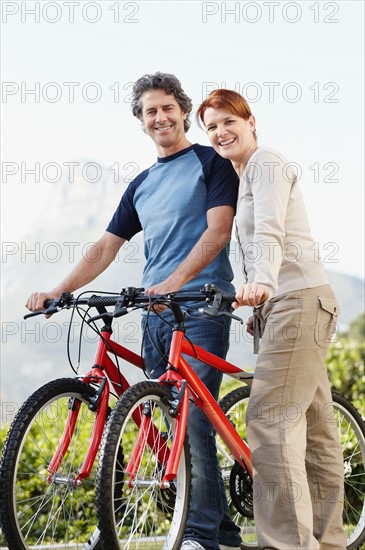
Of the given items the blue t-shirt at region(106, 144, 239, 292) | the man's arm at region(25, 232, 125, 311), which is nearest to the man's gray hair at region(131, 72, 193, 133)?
the blue t-shirt at region(106, 144, 239, 292)

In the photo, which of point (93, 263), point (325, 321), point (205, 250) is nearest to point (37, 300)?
point (93, 263)

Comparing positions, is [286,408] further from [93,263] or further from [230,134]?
[93,263]

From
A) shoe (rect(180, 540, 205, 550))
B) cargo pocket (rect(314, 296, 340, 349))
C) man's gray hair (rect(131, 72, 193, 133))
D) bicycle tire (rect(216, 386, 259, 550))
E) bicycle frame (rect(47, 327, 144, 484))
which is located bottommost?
shoe (rect(180, 540, 205, 550))

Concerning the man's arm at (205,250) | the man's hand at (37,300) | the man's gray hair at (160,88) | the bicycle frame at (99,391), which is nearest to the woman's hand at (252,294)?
the man's arm at (205,250)

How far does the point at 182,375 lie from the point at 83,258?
990mm

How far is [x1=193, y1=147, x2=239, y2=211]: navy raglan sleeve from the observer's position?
393cm

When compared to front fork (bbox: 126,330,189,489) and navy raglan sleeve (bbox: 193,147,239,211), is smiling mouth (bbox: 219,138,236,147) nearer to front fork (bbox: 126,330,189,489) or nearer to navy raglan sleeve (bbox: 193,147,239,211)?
navy raglan sleeve (bbox: 193,147,239,211)

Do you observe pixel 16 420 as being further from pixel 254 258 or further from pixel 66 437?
pixel 254 258

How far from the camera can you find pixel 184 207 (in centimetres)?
404

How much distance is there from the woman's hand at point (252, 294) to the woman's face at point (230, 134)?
67 cm

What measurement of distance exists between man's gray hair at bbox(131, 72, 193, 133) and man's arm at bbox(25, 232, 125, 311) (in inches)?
25.1

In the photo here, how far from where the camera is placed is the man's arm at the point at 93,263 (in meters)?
4.28

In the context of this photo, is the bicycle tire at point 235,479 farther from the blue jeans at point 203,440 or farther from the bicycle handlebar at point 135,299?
the bicycle handlebar at point 135,299

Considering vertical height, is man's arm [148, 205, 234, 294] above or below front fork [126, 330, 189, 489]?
above
